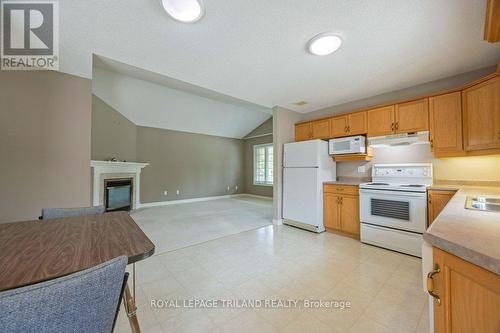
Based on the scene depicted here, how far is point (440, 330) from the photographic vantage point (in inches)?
31.2

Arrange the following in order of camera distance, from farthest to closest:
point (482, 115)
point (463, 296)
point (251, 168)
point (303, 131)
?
1. point (251, 168)
2. point (303, 131)
3. point (482, 115)
4. point (463, 296)

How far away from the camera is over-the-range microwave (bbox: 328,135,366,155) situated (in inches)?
127

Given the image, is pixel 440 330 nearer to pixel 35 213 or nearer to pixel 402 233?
pixel 402 233

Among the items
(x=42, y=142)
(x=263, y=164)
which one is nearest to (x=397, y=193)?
(x=42, y=142)

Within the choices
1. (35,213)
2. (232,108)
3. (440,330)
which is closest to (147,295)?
(35,213)

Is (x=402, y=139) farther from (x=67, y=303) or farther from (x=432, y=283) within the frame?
(x=67, y=303)

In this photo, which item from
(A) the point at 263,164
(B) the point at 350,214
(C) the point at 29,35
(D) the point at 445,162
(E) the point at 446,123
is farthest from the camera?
(A) the point at 263,164

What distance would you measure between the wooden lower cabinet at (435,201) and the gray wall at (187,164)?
6041 millimetres

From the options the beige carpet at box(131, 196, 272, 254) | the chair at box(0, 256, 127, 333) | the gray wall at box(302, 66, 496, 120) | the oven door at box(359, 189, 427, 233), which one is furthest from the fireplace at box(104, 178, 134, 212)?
the oven door at box(359, 189, 427, 233)

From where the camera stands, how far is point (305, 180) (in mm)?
3553

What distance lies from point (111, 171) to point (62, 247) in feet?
14.6

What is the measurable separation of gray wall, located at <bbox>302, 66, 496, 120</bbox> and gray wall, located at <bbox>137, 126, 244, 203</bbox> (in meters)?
4.38

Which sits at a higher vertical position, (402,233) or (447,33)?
(447,33)

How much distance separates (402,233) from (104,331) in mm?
3196
